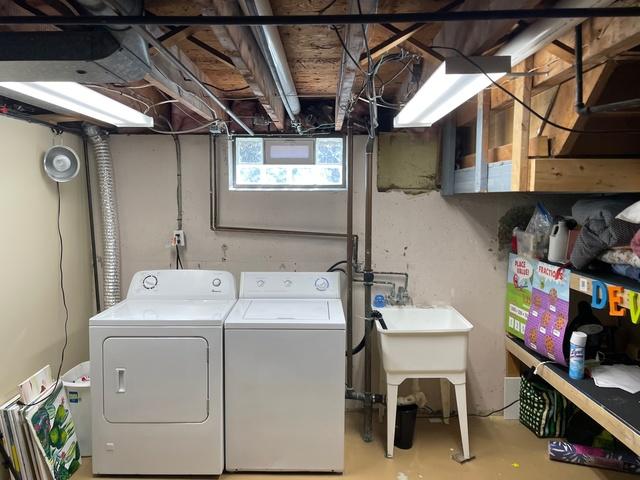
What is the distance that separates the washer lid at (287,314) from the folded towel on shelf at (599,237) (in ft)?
4.02

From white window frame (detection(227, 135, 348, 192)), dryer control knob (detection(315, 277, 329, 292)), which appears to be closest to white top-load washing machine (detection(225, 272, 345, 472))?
dryer control knob (detection(315, 277, 329, 292))

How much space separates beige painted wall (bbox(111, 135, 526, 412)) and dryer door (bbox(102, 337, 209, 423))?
872 millimetres

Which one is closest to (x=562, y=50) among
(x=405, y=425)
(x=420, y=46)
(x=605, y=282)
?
(x=420, y=46)

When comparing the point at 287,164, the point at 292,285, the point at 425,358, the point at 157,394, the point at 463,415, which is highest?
the point at 287,164

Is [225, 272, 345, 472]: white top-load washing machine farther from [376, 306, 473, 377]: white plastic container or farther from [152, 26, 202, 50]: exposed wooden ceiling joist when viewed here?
[152, 26, 202, 50]: exposed wooden ceiling joist

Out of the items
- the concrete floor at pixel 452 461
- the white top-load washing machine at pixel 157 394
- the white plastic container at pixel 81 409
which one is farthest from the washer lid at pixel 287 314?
the white plastic container at pixel 81 409

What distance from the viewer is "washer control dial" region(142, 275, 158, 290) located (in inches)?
110

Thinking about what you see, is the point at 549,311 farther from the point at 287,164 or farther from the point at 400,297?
the point at 287,164

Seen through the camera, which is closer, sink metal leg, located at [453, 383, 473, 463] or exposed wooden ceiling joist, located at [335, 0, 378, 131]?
exposed wooden ceiling joist, located at [335, 0, 378, 131]

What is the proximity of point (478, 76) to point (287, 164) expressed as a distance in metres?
1.80

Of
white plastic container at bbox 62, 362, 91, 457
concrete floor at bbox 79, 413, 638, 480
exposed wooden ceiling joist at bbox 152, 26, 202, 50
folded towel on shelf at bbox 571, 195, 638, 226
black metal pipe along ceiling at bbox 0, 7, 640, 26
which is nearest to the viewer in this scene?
black metal pipe along ceiling at bbox 0, 7, 640, 26

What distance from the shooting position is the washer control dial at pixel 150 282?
110 inches

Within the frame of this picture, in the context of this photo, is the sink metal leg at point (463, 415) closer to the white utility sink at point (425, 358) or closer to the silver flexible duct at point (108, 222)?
the white utility sink at point (425, 358)

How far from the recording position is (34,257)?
8.13 feet
